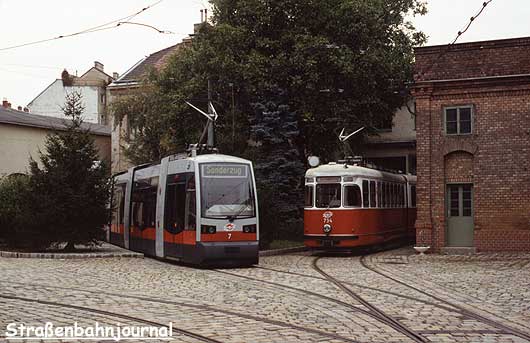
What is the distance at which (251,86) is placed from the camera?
31.3 m

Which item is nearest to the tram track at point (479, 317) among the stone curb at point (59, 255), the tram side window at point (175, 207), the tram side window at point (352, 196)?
the tram side window at point (175, 207)

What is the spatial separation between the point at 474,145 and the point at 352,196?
431 centimetres

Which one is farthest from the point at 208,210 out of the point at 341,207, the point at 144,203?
the point at 341,207

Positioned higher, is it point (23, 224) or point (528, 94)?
point (528, 94)

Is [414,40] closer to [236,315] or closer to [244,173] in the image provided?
[244,173]

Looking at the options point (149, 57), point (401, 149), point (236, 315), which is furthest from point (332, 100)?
point (149, 57)

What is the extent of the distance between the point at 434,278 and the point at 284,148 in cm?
1495

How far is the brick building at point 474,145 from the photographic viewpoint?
2430cm

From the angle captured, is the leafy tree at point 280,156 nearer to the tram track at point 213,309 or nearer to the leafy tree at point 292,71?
the leafy tree at point 292,71

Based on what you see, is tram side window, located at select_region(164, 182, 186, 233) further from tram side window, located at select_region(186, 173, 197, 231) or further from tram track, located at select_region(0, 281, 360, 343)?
tram track, located at select_region(0, 281, 360, 343)

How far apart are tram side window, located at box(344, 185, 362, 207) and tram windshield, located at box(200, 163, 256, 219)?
608 centimetres

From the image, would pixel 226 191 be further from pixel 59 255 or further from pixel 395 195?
pixel 395 195

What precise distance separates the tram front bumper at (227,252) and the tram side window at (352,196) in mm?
6156

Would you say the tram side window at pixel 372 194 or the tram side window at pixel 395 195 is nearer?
the tram side window at pixel 372 194
